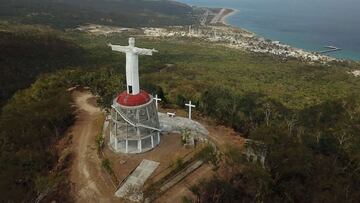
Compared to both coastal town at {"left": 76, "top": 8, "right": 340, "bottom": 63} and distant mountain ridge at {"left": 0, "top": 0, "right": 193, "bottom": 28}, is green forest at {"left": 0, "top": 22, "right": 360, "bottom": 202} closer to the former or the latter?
coastal town at {"left": 76, "top": 8, "right": 340, "bottom": 63}

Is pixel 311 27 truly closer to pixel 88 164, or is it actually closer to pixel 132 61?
pixel 132 61

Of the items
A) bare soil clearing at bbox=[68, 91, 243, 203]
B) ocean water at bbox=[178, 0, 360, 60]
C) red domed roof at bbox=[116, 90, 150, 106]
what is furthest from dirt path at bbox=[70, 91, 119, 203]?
ocean water at bbox=[178, 0, 360, 60]

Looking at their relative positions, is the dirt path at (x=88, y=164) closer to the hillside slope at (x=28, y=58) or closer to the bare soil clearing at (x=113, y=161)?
the bare soil clearing at (x=113, y=161)

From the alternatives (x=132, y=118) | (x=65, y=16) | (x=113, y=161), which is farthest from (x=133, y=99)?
(x=65, y=16)

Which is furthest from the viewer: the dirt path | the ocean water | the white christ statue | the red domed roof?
the ocean water

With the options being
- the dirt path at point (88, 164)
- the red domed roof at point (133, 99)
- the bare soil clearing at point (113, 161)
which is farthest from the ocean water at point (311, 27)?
the red domed roof at point (133, 99)
